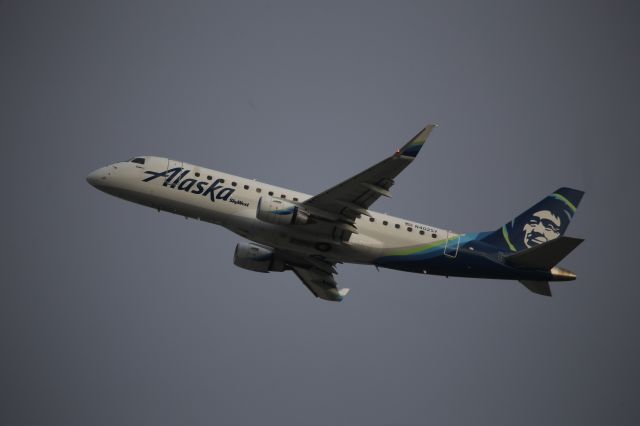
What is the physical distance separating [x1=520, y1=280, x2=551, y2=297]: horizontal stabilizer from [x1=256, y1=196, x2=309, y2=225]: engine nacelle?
1437cm

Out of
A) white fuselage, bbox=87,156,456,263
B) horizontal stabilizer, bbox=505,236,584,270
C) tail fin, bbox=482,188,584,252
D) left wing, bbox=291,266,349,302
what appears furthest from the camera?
left wing, bbox=291,266,349,302

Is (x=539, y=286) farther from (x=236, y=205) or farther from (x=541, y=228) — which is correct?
(x=236, y=205)

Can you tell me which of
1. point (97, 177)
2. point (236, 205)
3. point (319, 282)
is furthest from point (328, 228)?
point (97, 177)

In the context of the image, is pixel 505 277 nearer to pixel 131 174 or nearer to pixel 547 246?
pixel 547 246

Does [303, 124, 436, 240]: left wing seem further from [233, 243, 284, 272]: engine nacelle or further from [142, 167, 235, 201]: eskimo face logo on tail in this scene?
[233, 243, 284, 272]: engine nacelle

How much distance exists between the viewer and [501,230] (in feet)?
136

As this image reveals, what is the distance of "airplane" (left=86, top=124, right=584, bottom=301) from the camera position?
37.1 meters

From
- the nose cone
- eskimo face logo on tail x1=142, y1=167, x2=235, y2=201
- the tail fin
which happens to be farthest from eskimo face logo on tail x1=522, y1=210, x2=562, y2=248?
the nose cone

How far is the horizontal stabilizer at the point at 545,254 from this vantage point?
1438 inches

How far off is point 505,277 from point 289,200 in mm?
13864

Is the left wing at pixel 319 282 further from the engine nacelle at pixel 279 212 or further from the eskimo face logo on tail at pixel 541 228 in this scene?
the eskimo face logo on tail at pixel 541 228

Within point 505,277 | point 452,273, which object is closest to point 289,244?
point 452,273

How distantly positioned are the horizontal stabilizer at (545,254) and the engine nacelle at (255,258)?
49.5 feet

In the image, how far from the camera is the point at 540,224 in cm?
4212
